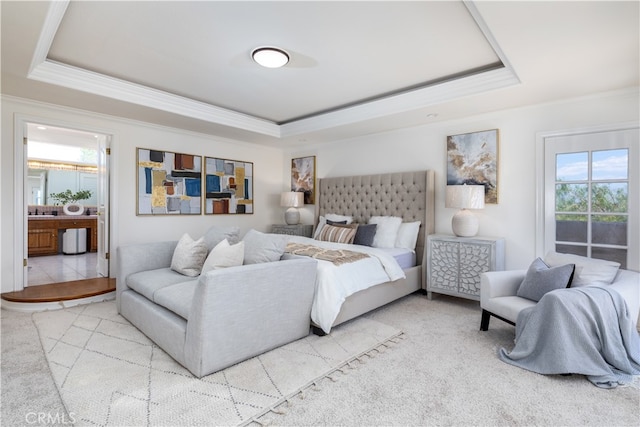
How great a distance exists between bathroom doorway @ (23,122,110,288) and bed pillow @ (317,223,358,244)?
3039mm

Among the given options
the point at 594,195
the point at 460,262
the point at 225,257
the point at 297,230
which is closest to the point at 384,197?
the point at 460,262

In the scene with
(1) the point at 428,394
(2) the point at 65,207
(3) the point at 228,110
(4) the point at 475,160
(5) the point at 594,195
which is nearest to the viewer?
(1) the point at 428,394

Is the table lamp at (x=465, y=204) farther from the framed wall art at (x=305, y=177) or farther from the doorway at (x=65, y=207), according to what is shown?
the doorway at (x=65, y=207)

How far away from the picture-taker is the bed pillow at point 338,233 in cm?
424

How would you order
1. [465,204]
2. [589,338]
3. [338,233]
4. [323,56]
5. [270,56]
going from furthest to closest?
[338,233]
[465,204]
[323,56]
[270,56]
[589,338]

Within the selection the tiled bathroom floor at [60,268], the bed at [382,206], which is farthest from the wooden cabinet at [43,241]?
the bed at [382,206]

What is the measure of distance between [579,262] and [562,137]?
4.91ft

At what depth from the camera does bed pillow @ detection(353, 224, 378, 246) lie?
421 centimetres

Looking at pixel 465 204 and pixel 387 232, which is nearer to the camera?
pixel 465 204

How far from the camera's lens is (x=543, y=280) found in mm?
2545

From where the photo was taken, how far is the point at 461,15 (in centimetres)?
220

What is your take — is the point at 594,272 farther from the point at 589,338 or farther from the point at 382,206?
the point at 382,206

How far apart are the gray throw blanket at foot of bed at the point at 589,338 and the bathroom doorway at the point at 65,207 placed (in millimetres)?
5056

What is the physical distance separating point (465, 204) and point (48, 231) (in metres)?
8.12
